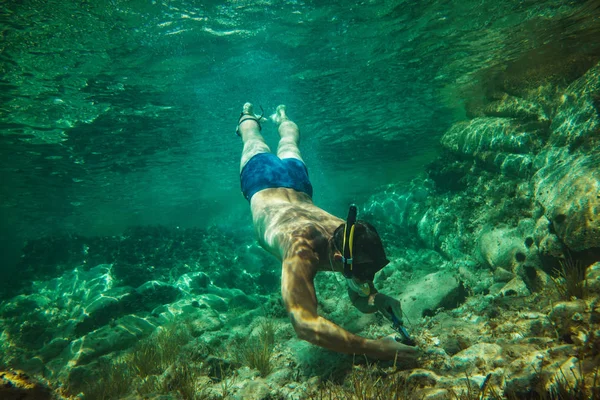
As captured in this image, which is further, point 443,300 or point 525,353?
point 443,300

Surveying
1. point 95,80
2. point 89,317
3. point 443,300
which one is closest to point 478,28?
point 443,300

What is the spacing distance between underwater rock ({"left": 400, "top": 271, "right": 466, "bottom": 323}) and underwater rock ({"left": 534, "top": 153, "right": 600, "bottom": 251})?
2.12 metres

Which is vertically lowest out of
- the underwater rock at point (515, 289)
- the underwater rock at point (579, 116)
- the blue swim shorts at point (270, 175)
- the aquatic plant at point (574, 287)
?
the aquatic plant at point (574, 287)

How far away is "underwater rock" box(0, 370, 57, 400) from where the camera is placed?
2.63m

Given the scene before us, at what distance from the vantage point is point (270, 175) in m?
5.21

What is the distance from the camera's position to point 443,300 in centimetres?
570

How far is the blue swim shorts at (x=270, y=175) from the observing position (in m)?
5.15

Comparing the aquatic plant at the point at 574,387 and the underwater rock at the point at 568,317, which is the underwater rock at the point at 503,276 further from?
the aquatic plant at the point at 574,387

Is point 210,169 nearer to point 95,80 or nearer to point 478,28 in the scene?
point 95,80

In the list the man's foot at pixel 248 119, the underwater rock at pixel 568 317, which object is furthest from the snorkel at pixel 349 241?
the man's foot at pixel 248 119

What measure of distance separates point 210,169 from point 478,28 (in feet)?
81.7

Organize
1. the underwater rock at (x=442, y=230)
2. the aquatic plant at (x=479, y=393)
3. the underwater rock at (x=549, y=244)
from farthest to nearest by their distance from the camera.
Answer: the underwater rock at (x=442, y=230) < the underwater rock at (x=549, y=244) < the aquatic plant at (x=479, y=393)

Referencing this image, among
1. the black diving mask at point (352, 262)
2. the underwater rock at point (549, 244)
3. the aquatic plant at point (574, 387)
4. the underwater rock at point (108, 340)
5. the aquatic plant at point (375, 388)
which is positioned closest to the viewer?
the aquatic plant at point (574, 387)

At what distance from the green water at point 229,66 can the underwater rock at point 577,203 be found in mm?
7093
